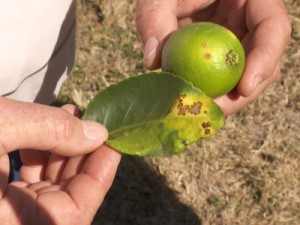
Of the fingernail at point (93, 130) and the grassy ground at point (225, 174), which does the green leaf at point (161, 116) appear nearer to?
the fingernail at point (93, 130)

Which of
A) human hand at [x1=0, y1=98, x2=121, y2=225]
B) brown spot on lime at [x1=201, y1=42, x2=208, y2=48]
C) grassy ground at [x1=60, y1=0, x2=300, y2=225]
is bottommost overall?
grassy ground at [x1=60, y1=0, x2=300, y2=225]

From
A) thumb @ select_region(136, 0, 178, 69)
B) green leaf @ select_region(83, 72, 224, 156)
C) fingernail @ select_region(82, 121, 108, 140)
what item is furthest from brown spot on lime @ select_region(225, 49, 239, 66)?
fingernail @ select_region(82, 121, 108, 140)

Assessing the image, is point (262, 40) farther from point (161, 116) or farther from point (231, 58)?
point (161, 116)

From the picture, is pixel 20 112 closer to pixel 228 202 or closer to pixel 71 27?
pixel 71 27

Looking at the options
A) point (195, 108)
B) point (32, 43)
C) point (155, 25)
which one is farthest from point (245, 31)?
point (32, 43)

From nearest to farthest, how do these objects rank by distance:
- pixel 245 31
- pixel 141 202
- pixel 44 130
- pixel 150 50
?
pixel 44 130
pixel 150 50
pixel 245 31
pixel 141 202

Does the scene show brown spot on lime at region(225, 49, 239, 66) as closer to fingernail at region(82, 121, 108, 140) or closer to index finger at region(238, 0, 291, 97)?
index finger at region(238, 0, 291, 97)

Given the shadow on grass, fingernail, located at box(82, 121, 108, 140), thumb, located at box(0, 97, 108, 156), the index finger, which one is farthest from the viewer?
the shadow on grass

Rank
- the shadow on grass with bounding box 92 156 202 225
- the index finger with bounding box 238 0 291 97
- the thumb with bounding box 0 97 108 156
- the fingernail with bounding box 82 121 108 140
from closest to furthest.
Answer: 1. the thumb with bounding box 0 97 108 156
2. the fingernail with bounding box 82 121 108 140
3. the index finger with bounding box 238 0 291 97
4. the shadow on grass with bounding box 92 156 202 225
